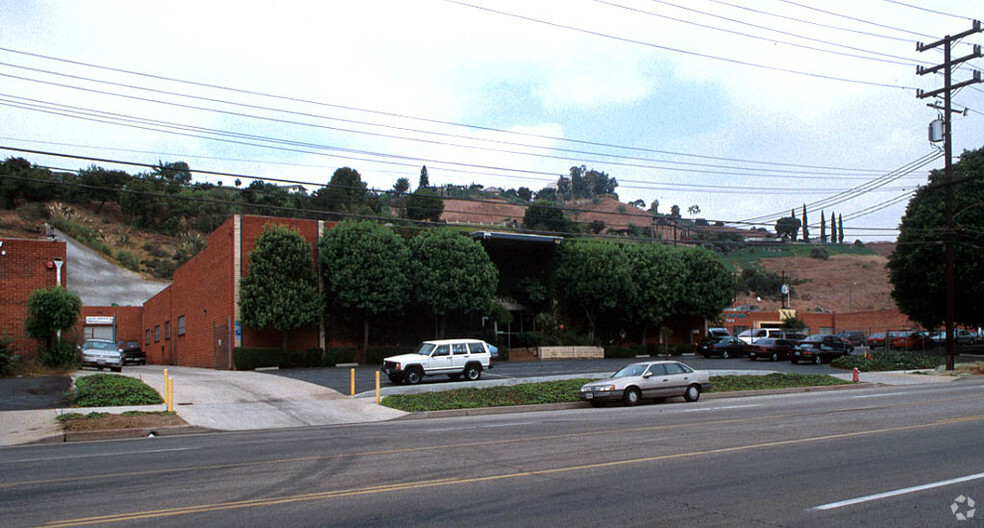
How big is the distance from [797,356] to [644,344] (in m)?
12.6

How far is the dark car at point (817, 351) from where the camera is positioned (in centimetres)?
4141

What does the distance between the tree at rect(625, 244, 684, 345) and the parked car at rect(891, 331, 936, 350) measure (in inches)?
813

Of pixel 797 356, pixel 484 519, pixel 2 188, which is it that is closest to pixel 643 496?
pixel 484 519

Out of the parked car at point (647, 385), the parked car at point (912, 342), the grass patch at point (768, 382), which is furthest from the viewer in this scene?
the parked car at point (912, 342)

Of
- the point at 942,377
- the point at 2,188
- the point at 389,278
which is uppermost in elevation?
the point at 2,188

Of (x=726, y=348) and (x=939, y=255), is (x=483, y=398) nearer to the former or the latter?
(x=726, y=348)

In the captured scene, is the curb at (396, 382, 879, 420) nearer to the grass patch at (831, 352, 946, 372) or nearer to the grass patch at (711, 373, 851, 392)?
the grass patch at (711, 373, 851, 392)

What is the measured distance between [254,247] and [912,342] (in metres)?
49.2

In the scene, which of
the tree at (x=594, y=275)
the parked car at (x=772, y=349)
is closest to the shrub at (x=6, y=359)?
the tree at (x=594, y=275)

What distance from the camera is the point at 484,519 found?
747 cm

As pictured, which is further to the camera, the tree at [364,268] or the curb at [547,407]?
the tree at [364,268]

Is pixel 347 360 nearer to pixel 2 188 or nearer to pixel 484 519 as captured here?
pixel 484 519

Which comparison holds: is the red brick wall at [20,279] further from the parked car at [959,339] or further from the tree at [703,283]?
the parked car at [959,339]

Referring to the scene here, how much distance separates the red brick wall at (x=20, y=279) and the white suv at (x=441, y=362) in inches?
620
